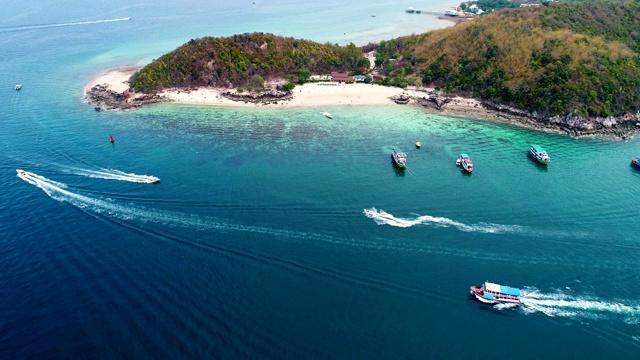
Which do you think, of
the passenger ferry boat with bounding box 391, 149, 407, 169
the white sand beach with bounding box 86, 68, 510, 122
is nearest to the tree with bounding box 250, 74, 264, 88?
the white sand beach with bounding box 86, 68, 510, 122

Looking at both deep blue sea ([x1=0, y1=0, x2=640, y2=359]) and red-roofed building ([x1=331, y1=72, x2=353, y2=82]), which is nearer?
deep blue sea ([x1=0, y1=0, x2=640, y2=359])

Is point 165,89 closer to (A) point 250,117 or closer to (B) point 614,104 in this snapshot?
(A) point 250,117

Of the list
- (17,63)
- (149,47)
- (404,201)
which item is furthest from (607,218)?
(17,63)

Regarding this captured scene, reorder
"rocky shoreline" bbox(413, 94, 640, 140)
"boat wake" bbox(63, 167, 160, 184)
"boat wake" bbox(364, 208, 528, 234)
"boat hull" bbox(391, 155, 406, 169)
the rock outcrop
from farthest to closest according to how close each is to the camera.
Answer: the rock outcrop < "rocky shoreline" bbox(413, 94, 640, 140) < "boat hull" bbox(391, 155, 406, 169) < "boat wake" bbox(63, 167, 160, 184) < "boat wake" bbox(364, 208, 528, 234)

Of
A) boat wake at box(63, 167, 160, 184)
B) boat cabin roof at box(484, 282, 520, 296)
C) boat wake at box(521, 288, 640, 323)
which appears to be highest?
boat wake at box(63, 167, 160, 184)

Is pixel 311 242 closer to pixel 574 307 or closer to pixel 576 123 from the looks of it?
pixel 574 307

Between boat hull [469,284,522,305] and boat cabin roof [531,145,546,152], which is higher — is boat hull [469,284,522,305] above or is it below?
below

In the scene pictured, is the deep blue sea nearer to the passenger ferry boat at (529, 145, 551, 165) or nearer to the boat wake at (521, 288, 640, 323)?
the boat wake at (521, 288, 640, 323)
